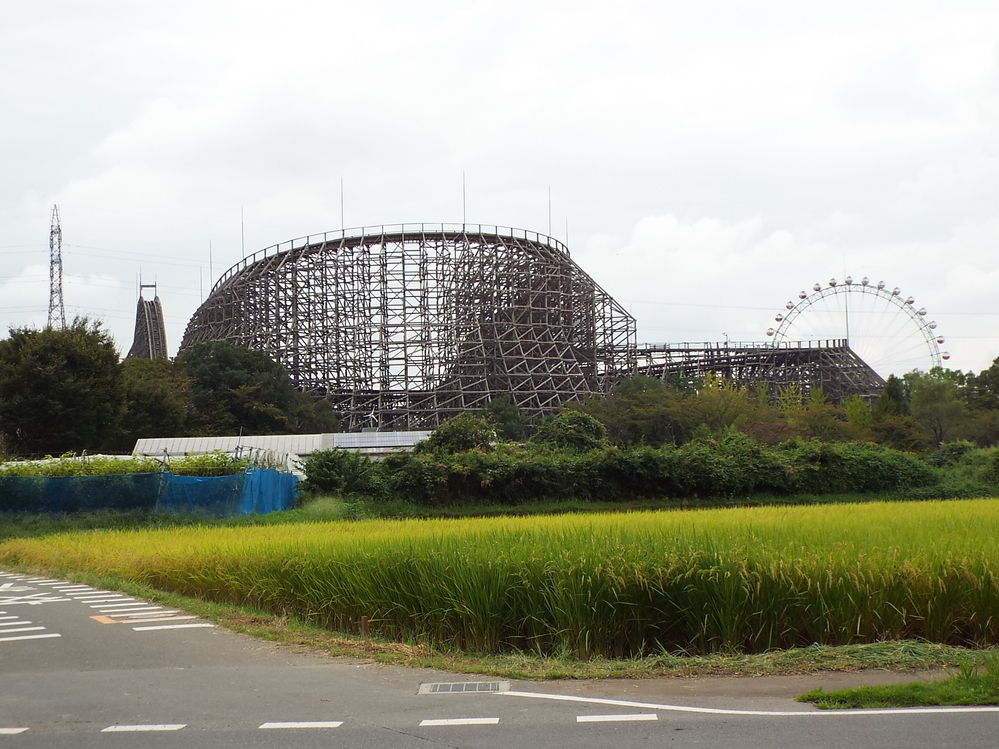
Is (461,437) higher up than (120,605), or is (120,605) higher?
(461,437)

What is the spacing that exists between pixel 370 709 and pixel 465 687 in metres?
0.98

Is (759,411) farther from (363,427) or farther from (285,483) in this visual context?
(285,483)

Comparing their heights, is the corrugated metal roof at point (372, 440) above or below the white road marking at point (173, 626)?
above

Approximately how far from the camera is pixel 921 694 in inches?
251

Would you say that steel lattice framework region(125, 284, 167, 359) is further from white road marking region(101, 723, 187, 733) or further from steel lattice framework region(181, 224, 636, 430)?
white road marking region(101, 723, 187, 733)

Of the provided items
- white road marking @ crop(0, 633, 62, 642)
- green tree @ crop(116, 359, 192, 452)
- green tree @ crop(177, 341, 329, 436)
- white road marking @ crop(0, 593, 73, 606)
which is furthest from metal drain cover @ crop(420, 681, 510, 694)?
green tree @ crop(177, 341, 329, 436)

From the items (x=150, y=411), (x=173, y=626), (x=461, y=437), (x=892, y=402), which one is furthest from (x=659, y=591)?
(x=892, y=402)

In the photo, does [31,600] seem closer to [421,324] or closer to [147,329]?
[421,324]

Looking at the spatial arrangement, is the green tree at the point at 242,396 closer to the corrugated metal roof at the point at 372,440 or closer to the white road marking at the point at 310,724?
the corrugated metal roof at the point at 372,440

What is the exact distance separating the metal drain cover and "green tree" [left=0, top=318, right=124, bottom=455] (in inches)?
1498

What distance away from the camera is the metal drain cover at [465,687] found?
725 centimetres

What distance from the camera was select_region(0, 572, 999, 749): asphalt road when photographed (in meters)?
5.71

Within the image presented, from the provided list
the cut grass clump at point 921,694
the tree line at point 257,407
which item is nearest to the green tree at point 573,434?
the tree line at point 257,407

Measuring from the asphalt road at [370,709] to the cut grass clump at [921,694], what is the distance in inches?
8.1
